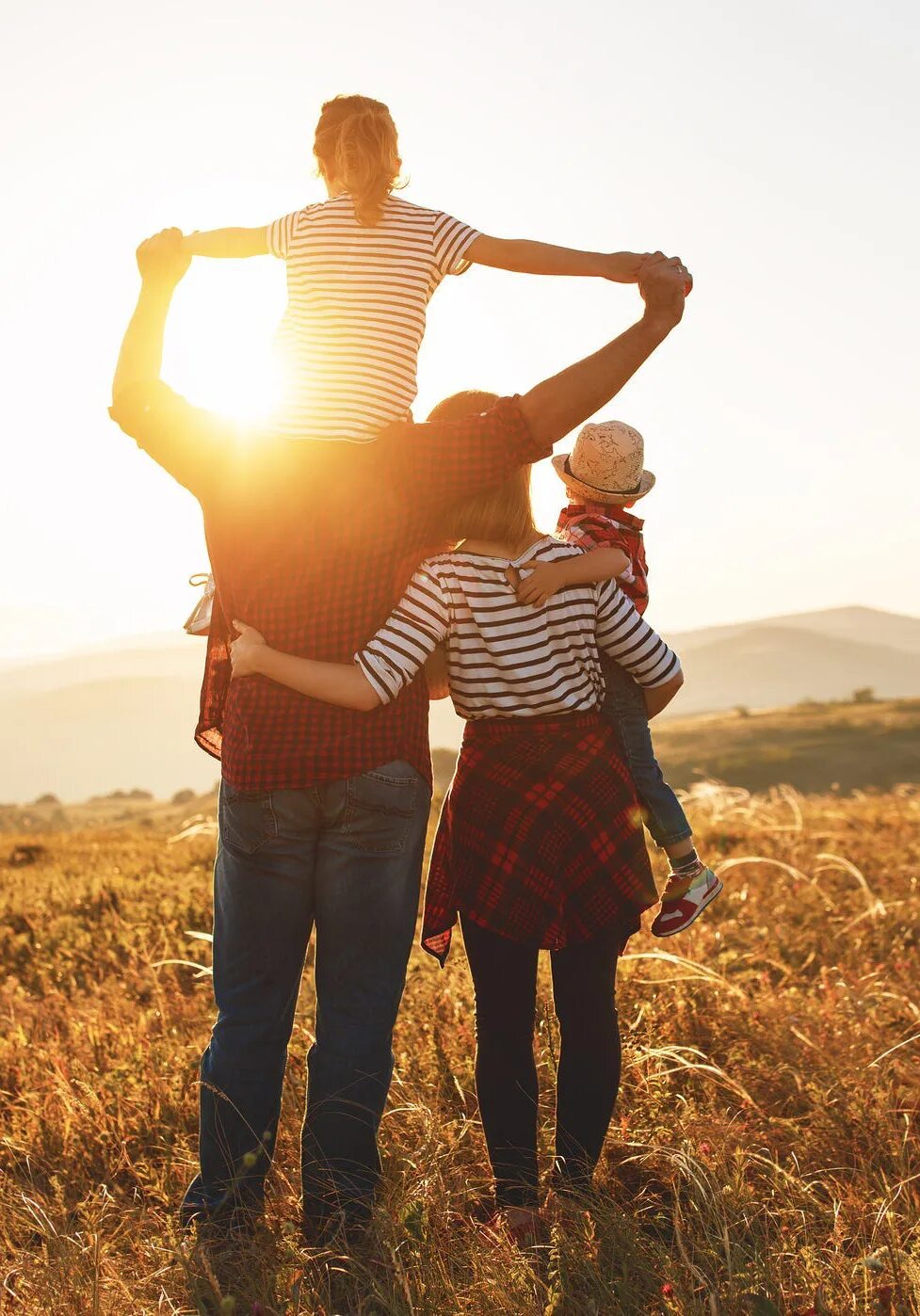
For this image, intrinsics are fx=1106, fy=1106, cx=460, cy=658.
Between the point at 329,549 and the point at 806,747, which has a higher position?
the point at 329,549

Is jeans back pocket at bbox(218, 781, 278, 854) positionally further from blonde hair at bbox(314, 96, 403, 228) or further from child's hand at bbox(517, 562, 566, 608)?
blonde hair at bbox(314, 96, 403, 228)

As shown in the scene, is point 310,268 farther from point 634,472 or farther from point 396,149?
point 634,472

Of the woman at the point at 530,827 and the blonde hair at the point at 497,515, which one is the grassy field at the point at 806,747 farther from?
the blonde hair at the point at 497,515

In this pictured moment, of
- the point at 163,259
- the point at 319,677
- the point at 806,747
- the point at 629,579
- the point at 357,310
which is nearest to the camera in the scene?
the point at 319,677

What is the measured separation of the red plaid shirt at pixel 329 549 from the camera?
9.31ft

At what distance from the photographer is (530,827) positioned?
3146 millimetres

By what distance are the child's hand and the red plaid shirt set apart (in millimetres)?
281

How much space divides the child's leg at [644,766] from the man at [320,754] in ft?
2.27

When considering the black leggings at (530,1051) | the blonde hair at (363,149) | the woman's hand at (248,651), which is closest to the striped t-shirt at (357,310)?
the blonde hair at (363,149)

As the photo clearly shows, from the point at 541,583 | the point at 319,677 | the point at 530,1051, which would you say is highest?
the point at 541,583

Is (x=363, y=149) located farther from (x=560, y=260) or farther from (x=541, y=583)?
(x=541, y=583)

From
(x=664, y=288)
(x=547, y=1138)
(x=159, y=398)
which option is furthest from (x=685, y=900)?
(x=159, y=398)

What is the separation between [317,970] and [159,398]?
163 centimetres

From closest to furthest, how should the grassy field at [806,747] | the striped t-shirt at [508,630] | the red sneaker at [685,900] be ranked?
the striped t-shirt at [508,630] < the red sneaker at [685,900] < the grassy field at [806,747]
